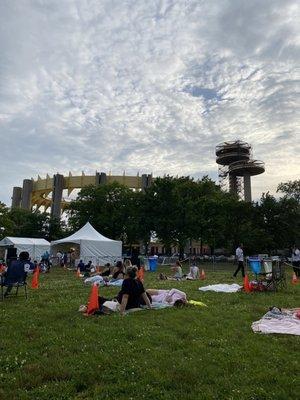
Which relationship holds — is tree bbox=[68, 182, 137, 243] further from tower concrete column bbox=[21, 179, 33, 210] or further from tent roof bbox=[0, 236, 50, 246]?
tower concrete column bbox=[21, 179, 33, 210]

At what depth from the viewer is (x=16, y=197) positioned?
87375 mm

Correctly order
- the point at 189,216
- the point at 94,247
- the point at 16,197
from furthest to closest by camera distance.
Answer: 1. the point at 16,197
2. the point at 189,216
3. the point at 94,247

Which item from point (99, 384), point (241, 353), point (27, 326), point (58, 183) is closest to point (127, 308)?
point (27, 326)

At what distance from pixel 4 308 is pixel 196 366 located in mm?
6908

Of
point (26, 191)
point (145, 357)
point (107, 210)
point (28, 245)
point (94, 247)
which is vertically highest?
point (26, 191)

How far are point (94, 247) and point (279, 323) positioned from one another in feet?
86.2

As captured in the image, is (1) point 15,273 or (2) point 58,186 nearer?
(1) point 15,273

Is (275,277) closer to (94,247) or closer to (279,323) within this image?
(279,323)

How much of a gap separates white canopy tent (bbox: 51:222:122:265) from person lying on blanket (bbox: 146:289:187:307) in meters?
21.4

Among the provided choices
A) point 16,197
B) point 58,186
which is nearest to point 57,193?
point 58,186

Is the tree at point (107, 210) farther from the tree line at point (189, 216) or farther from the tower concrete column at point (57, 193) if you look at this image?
the tower concrete column at point (57, 193)

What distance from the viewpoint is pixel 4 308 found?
10719 millimetres

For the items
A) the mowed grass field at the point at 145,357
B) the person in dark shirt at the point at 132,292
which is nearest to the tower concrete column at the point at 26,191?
the person in dark shirt at the point at 132,292

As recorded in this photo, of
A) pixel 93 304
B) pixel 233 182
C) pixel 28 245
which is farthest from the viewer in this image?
pixel 233 182
